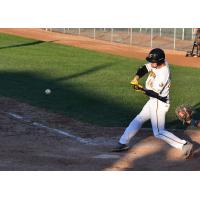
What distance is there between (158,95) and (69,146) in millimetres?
2018

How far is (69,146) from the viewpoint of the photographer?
11367mm

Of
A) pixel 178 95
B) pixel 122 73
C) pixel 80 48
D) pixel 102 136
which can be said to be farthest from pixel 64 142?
pixel 80 48

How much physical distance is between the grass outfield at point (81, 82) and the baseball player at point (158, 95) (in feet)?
9.16

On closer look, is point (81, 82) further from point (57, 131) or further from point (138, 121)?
point (138, 121)

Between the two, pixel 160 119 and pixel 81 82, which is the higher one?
pixel 160 119

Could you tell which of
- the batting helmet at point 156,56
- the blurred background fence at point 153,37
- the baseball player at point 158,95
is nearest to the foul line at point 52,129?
the baseball player at point 158,95

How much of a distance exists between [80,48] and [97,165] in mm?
19232

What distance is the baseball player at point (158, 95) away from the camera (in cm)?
1030

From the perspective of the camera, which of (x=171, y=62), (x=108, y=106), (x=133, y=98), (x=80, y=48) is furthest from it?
(x=80, y=48)

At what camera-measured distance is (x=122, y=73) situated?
71.3 ft

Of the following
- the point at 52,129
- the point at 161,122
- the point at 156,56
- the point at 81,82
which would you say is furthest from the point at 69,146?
the point at 81,82

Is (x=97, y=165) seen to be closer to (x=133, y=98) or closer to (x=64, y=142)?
(x=64, y=142)
